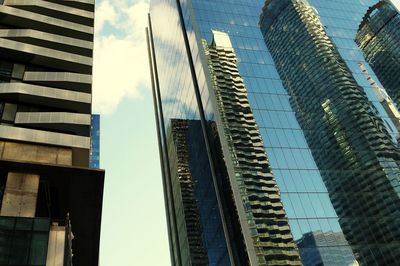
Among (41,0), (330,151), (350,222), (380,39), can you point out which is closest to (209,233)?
(350,222)

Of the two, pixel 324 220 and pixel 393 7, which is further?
pixel 393 7

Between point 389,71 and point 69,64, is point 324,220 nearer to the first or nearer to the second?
point 69,64

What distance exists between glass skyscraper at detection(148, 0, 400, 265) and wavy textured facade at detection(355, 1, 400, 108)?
30.4m

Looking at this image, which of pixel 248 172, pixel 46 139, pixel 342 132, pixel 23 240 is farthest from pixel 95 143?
pixel 23 240

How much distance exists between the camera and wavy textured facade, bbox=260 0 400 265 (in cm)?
5541

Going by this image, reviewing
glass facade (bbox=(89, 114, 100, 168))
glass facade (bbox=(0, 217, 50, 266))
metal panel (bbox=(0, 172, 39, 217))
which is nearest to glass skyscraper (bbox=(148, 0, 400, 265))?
metal panel (bbox=(0, 172, 39, 217))

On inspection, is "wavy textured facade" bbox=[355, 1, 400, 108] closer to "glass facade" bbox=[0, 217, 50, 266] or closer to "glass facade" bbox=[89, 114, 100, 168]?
"glass facade" bbox=[89, 114, 100, 168]

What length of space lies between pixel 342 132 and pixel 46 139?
53.2 meters

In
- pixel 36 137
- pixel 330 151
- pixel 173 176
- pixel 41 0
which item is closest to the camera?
pixel 36 137

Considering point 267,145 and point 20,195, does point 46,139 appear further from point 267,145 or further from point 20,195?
point 267,145

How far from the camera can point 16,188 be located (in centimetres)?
2700

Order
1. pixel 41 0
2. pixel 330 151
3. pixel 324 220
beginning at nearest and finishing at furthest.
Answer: pixel 41 0 → pixel 324 220 → pixel 330 151

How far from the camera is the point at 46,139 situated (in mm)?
30609

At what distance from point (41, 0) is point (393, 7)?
108 metres
